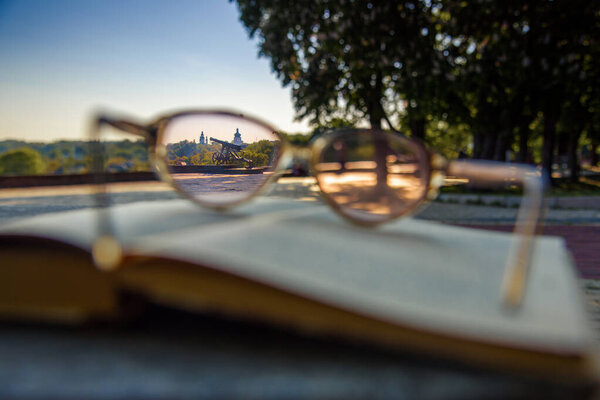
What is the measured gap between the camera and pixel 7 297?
0.81 m

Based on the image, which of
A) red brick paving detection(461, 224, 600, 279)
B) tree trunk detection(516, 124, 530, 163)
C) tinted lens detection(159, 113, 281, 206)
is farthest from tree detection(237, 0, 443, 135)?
tinted lens detection(159, 113, 281, 206)

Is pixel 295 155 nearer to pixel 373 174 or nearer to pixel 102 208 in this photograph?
pixel 373 174

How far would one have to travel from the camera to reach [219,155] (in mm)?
1964

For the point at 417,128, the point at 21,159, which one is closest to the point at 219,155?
the point at 21,159

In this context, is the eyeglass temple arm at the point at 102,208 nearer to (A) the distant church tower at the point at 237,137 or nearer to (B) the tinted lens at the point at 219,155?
(B) the tinted lens at the point at 219,155

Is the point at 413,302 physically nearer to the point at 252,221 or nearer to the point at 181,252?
the point at 181,252

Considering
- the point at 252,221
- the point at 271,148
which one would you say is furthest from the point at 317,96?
the point at 252,221

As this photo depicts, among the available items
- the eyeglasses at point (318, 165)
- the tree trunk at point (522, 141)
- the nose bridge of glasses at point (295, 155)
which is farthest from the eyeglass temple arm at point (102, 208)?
the tree trunk at point (522, 141)

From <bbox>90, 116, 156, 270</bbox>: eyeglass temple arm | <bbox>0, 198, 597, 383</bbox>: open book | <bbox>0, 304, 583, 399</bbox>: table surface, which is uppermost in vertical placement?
<bbox>90, 116, 156, 270</bbox>: eyeglass temple arm

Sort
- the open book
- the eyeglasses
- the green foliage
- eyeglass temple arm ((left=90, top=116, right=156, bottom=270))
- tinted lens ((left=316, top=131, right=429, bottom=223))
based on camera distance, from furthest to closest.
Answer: the green foliage, tinted lens ((left=316, top=131, right=429, bottom=223)), the eyeglasses, eyeglass temple arm ((left=90, top=116, right=156, bottom=270)), the open book

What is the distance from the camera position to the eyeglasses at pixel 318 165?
1063 mm

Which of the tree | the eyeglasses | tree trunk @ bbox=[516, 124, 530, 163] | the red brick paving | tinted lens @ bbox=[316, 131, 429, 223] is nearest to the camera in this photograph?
the eyeglasses

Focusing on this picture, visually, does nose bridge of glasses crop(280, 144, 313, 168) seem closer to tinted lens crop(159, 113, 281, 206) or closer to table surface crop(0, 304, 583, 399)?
tinted lens crop(159, 113, 281, 206)

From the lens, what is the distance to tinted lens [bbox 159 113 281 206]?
151 cm
